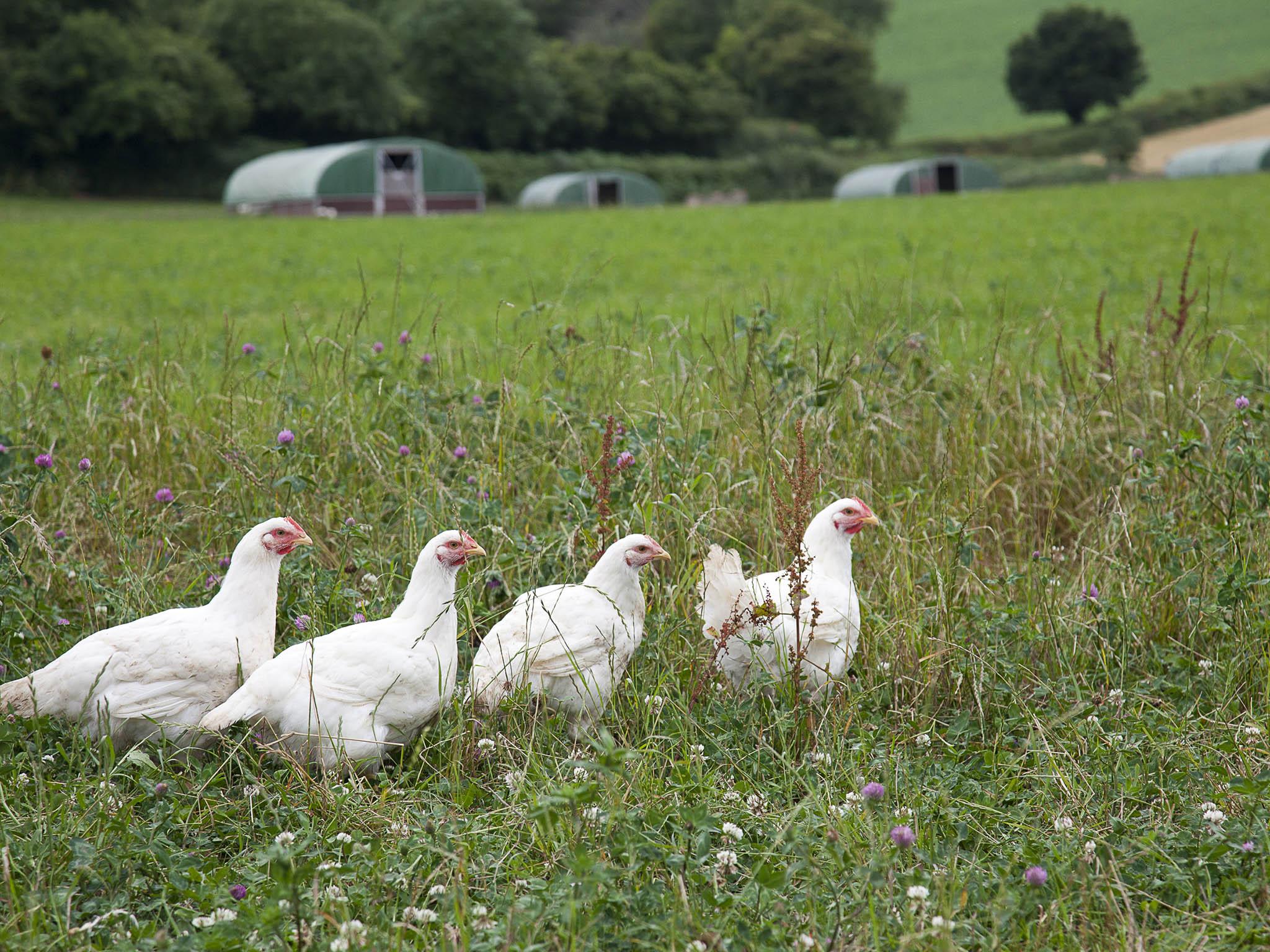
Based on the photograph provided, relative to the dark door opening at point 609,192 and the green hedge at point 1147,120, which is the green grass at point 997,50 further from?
the dark door opening at point 609,192

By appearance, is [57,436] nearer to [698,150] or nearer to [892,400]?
[892,400]

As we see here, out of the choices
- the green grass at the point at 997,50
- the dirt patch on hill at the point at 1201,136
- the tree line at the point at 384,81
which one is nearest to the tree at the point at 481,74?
the tree line at the point at 384,81

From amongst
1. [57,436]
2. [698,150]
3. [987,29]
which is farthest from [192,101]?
[987,29]

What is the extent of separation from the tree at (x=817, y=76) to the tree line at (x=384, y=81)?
9cm

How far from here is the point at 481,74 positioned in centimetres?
5150

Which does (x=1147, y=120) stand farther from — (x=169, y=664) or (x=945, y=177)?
(x=169, y=664)

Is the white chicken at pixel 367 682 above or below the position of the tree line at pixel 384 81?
below

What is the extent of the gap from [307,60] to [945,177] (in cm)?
2677

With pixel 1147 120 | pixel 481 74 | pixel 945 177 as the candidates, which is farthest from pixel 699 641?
pixel 1147 120

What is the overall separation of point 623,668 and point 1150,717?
158 centimetres

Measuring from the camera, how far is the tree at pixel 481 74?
51531mm

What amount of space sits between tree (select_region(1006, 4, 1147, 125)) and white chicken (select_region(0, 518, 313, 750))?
75023mm

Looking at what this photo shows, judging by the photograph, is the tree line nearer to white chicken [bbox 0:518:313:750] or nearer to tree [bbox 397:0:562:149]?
tree [bbox 397:0:562:149]

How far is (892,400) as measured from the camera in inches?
200
